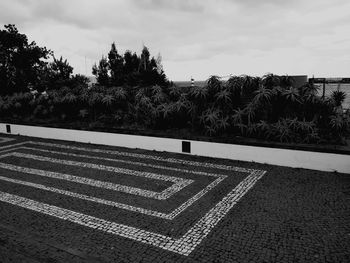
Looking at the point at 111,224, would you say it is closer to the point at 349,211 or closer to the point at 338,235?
the point at 338,235

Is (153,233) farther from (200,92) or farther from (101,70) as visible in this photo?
(101,70)

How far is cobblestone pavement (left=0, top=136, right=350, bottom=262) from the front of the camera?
3.71 m

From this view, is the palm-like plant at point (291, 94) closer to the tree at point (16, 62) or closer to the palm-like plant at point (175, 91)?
the palm-like plant at point (175, 91)

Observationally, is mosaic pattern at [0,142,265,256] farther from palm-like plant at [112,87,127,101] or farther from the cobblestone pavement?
palm-like plant at [112,87,127,101]

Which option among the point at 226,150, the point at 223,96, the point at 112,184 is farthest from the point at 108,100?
the point at 112,184

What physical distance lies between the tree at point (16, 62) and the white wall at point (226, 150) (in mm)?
6542

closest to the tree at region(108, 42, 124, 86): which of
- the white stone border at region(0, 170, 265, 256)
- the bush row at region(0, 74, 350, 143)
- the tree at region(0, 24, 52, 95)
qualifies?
the tree at region(0, 24, 52, 95)

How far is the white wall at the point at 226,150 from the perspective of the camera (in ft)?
22.7

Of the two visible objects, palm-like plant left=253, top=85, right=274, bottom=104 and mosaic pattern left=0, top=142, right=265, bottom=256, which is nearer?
mosaic pattern left=0, top=142, right=265, bottom=256

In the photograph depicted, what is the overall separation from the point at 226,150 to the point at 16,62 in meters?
13.9

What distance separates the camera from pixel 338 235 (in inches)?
158

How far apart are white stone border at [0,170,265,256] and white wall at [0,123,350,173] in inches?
73.7

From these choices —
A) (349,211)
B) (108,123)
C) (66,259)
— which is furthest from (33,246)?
(108,123)

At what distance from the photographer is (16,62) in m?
16.5
